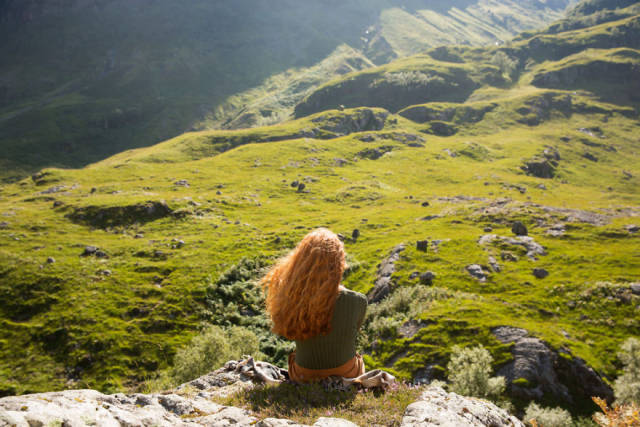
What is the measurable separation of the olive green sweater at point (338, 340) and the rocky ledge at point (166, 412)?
202cm

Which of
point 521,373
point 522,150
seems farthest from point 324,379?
point 522,150

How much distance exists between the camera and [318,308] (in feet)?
27.0

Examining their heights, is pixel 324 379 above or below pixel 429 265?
above

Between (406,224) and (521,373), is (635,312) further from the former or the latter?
(406,224)

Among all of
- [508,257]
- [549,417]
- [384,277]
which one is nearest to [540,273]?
[508,257]

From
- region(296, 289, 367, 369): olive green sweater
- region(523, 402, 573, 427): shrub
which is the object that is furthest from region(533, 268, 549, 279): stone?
region(296, 289, 367, 369): olive green sweater

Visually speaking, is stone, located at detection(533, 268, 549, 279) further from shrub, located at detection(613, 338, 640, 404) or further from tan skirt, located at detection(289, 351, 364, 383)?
tan skirt, located at detection(289, 351, 364, 383)

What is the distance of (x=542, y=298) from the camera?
3747cm

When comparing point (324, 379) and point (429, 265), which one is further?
point (429, 265)

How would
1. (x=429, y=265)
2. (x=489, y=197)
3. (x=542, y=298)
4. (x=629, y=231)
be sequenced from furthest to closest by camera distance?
(x=489, y=197) → (x=629, y=231) → (x=429, y=265) → (x=542, y=298)

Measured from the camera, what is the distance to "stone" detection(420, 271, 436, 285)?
42375mm

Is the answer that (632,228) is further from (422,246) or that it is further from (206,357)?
(206,357)

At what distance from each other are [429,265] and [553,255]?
19.0 meters

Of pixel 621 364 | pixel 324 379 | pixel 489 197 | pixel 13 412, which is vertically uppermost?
pixel 13 412
